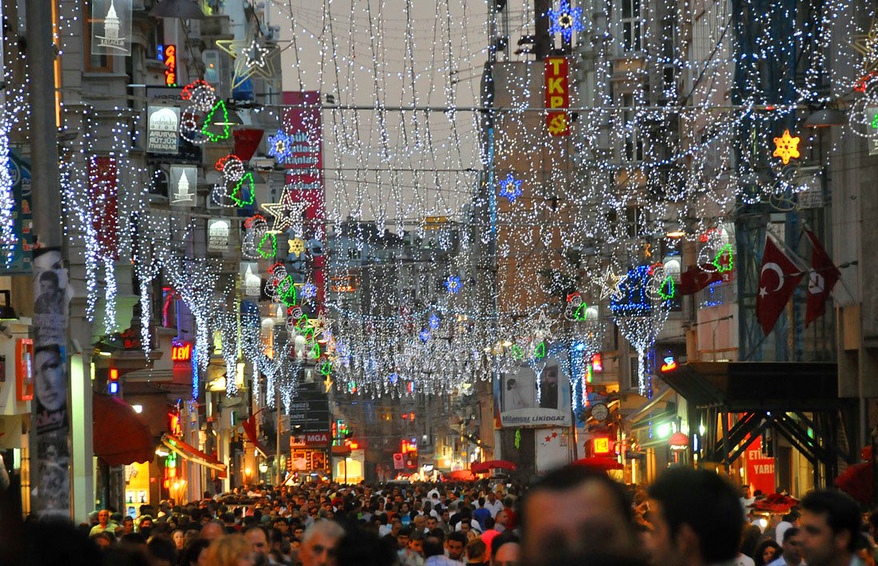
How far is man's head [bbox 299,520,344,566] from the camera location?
24.0 ft

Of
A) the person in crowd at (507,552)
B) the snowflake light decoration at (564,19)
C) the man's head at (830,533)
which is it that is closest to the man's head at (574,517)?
the man's head at (830,533)

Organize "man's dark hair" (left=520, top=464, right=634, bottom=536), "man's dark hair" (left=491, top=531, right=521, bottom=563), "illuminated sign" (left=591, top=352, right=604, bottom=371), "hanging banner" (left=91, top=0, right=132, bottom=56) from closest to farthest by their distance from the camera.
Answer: "man's dark hair" (left=520, top=464, right=634, bottom=536)
"man's dark hair" (left=491, top=531, right=521, bottom=563)
"hanging banner" (left=91, top=0, right=132, bottom=56)
"illuminated sign" (left=591, top=352, right=604, bottom=371)

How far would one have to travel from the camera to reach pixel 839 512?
21.5ft

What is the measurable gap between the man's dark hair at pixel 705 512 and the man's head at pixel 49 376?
910 centimetres

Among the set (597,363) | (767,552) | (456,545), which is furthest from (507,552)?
(597,363)

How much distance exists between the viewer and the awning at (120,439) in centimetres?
3098

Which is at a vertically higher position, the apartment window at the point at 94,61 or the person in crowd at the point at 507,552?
the apartment window at the point at 94,61

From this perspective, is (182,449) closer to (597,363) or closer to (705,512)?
(597,363)

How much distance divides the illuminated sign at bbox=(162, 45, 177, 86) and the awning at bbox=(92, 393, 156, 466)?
26.2 ft

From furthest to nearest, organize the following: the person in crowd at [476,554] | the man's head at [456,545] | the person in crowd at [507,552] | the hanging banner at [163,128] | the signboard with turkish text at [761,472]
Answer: the signboard with turkish text at [761,472] < the hanging banner at [163,128] < the man's head at [456,545] < the person in crowd at [476,554] < the person in crowd at [507,552]

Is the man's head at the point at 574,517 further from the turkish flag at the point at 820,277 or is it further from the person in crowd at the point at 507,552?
the turkish flag at the point at 820,277

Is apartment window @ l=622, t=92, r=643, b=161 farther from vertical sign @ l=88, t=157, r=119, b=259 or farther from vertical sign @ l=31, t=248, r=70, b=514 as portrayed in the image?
vertical sign @ l=31, t=248, r=70, b=514

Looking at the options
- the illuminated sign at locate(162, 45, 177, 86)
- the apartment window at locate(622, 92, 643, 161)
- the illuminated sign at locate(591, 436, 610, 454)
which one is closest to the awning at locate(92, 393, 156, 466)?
the illuminated sign at locate(162, 45, 177, 86)

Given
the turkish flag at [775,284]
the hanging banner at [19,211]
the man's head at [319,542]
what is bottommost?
the man's head at [319,542]
